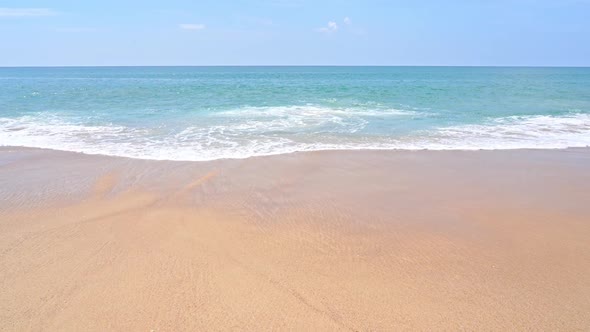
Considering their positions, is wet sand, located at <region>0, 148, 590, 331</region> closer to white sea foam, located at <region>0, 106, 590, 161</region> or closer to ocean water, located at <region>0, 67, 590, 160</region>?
white sea foam, located at <region>0, 106, 590, 161</region>

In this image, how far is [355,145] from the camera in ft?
36.5

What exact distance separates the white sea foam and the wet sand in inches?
79.4

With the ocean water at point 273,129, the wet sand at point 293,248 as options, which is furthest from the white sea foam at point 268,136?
the wet sand at point 293,248

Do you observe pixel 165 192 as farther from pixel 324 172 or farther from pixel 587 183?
pixel 587 183

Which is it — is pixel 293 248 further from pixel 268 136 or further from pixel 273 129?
pixel 273 129

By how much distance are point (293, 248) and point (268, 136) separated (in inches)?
307

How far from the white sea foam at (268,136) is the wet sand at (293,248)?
2.02m

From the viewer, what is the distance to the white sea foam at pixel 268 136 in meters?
10.6

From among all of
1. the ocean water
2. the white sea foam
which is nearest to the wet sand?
the white sea foam

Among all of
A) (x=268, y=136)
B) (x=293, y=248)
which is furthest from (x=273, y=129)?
(x=293, y=248)

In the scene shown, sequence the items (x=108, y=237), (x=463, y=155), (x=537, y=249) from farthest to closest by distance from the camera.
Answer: (x=463, y=155), (x=108, y=237), (x=537, y=249)

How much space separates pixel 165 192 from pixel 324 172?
136 inches

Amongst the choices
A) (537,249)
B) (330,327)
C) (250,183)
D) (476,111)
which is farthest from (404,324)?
(476,111)

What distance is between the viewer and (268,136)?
488 inches
